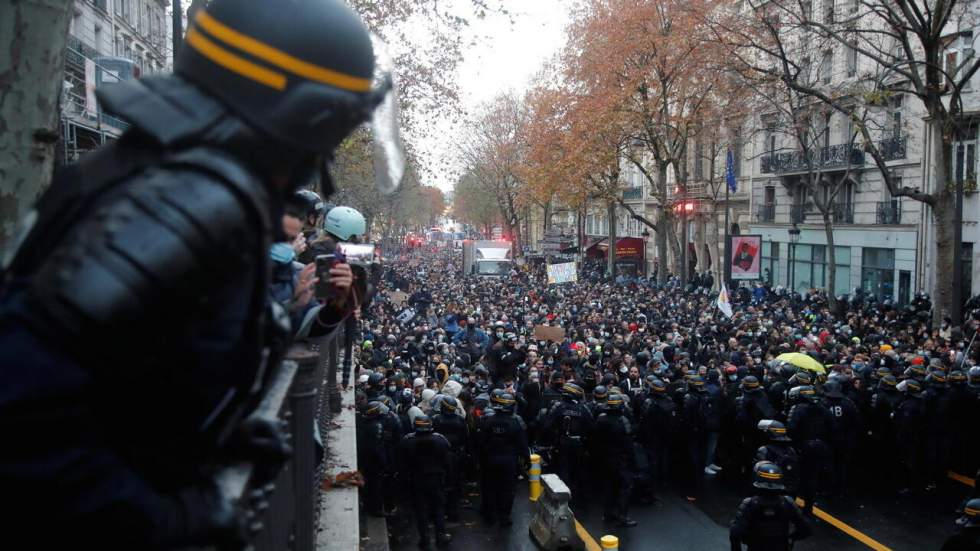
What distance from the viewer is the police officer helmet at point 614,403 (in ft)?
36.1

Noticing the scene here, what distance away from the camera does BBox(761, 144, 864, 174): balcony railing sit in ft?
113

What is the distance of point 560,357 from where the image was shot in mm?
16156

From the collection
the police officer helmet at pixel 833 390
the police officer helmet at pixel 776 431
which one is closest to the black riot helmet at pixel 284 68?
the police officer helmet at pixel 776 431

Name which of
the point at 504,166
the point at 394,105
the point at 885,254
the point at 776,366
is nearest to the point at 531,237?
the point at 504,166

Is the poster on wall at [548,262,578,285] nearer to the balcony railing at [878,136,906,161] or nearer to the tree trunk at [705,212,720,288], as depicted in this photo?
the tree trunk at [705,212,720,288]

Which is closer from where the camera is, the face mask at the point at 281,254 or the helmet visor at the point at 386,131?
the helmet visor at the point at 386,131

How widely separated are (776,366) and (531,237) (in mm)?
→ 84147

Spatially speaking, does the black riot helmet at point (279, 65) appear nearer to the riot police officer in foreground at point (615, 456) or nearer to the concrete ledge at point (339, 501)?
the concrete ledge at point (339, 501)

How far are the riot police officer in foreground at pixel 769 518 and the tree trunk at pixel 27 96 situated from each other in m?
6.28

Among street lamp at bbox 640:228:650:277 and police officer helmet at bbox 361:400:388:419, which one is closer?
police officer helmet at bbox 361:400:388:419

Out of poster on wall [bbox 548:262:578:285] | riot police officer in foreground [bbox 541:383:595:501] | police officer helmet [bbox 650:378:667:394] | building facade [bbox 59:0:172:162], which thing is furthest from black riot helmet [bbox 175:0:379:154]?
poster on wall [bbox 548:262:578:285]

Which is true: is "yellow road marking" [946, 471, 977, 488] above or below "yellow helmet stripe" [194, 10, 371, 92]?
below

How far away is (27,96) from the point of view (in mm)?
3686

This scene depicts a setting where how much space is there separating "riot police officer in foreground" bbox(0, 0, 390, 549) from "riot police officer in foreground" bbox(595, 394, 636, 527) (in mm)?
9591
